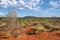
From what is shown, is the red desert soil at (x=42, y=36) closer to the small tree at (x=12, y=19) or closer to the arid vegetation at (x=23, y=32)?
the arid vegetation at (x=23, y=32)

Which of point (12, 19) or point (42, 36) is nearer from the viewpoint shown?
point (42, 36)

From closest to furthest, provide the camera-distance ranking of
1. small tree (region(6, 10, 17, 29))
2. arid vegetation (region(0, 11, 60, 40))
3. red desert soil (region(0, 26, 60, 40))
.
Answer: red desert soil (region(0, 26, 60, 40)) → arid vegetation (region(0, 11, 60, 40)) → small tree (region(6, 10, 17, 29))

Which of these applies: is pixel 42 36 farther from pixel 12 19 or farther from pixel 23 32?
pixel 12 19

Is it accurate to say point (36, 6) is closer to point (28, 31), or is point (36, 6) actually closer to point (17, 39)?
point (28, 31)

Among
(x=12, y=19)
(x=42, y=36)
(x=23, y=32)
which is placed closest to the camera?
(x=42, y=36)

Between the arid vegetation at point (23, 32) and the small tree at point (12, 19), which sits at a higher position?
the small tree at point (12, 19)

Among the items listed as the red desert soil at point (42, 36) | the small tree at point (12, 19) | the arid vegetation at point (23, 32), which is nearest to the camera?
the red desert soil at point (42, 36)

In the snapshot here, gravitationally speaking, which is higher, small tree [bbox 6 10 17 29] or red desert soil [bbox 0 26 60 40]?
small tree [bbox 6 10 17 29]

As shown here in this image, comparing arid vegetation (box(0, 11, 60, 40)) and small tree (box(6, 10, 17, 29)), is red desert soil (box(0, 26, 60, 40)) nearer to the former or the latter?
arid vegetation (box(0, 11, 60, 40))

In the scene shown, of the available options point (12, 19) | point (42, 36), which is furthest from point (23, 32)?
point (42, 36)

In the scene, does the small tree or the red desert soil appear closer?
the red desert soil

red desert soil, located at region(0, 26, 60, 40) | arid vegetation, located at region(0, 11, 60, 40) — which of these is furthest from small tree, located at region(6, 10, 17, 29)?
red desert soil, located at region(0, 26, 60, 40)

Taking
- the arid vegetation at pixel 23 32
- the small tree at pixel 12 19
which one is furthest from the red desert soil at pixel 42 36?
the small tree at pixel 12 19

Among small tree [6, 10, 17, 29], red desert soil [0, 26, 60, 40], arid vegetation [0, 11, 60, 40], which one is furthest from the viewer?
small tree [6, 10, 17, 29]
